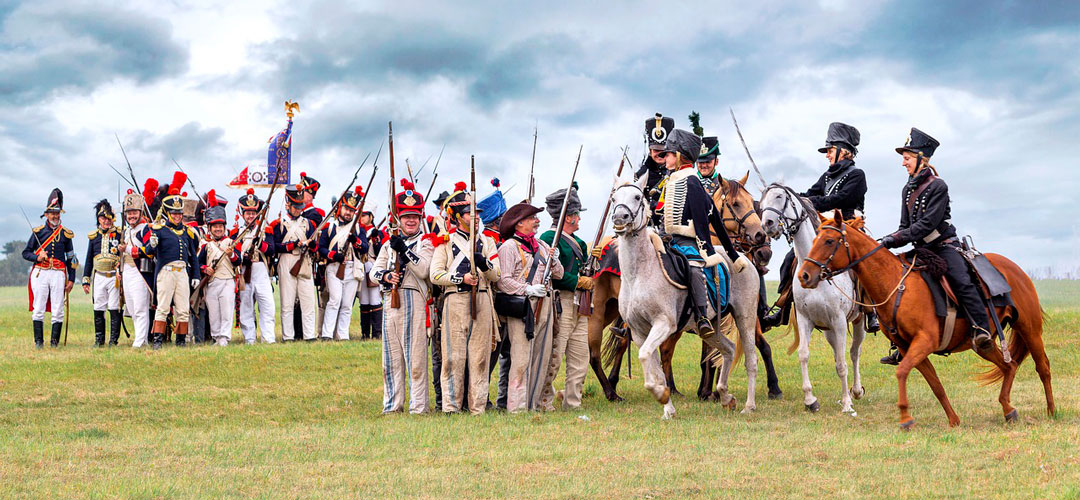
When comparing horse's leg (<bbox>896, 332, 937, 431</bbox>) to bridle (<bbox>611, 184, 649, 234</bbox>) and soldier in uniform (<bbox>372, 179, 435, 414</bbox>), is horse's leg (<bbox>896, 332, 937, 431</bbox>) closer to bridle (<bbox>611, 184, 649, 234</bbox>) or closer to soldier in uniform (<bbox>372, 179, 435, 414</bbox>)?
bridle (<bbox>611, 184, 649, 234</bbox>)

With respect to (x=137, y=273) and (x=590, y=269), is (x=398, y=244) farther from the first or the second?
(x=137, y=273)

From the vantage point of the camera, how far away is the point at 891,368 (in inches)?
662

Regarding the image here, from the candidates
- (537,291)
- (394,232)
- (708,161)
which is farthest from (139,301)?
(708,161)

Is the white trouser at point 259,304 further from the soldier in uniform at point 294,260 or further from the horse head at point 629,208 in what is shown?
the horse head at point 629,208

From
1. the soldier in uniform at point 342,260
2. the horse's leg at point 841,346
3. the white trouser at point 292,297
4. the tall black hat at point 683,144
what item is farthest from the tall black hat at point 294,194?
the horse's leg at point 841,346

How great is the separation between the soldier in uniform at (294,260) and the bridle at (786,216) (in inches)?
428

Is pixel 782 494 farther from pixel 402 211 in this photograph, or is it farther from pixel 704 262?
pixel 402 211

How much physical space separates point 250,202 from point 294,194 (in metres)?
1.01

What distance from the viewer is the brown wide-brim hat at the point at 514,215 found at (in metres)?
11.6

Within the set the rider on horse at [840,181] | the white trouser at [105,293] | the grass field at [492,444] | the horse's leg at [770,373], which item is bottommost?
the grass field at [492,444]

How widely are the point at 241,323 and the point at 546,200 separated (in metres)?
9.52

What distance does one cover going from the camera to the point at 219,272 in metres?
19.6

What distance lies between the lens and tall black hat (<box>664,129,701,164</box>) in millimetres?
11297

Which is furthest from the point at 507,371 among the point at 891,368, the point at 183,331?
the point at 183,331
